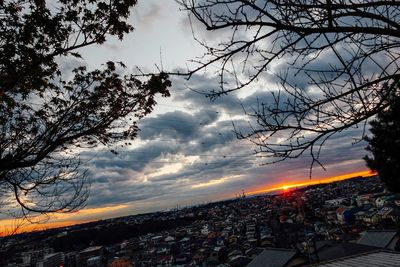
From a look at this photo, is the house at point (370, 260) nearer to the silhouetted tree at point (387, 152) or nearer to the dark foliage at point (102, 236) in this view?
the silhouetted tree at point (387, 152)

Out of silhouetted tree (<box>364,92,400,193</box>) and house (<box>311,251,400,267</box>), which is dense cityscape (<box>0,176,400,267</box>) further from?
silhouetted tree (<box>364,92,400,193</box>)

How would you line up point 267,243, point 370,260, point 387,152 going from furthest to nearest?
point 267,243 → point 387,152 → point 370,260

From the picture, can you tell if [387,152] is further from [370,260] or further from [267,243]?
[267,243]

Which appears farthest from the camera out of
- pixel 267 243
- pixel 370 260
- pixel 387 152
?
pixel 267 243

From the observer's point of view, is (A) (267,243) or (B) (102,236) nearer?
(A) (267,243)

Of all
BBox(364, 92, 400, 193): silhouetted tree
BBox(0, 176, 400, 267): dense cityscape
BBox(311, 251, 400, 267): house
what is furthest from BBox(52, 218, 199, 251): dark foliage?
BBox(311, 251, 400, 267): house

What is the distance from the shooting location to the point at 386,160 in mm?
19250

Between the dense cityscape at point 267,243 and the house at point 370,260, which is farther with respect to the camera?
the dense cityscape at point 267,243

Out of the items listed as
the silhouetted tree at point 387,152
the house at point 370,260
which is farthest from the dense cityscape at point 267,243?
the silhouetted tree at point 387,152

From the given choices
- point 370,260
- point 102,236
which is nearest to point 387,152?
point 370,260

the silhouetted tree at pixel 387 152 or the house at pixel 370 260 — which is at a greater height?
the silhouetted tree at pixel 387 152

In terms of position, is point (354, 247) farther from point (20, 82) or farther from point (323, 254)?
point (20, 82)

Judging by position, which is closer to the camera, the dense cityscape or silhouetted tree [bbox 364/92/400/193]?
silhouetted tree [bbox 364/92/400/193]

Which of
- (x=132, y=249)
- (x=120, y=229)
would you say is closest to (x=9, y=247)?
(x=132, y=249)
